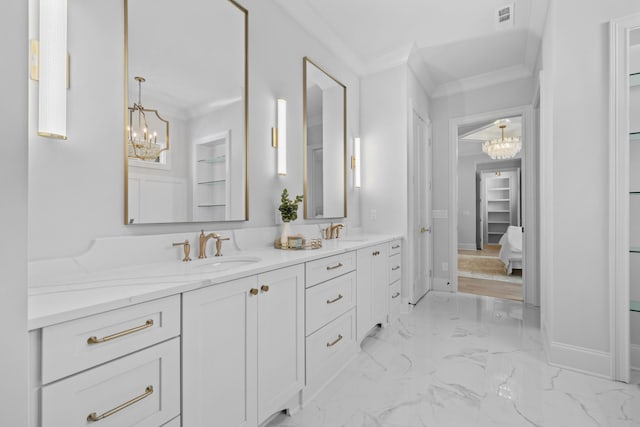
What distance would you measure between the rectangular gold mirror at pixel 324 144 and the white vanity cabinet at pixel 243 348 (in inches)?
47.1

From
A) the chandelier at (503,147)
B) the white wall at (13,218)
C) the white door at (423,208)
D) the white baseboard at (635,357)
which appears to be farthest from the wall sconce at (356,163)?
the chandelier at (503,147)

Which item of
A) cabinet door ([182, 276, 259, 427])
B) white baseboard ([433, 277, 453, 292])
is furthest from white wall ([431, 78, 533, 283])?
cabinet door ([182, 276, 259, 427])

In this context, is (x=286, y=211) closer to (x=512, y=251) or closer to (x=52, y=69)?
(x=52, y=69)

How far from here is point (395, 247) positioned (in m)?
3.04

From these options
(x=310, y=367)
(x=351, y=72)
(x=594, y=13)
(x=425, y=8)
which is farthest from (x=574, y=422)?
(x=351, y=72)

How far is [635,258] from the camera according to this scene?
201 cm

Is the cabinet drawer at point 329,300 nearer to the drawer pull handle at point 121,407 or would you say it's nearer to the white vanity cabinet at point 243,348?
the white vanity cabinet at point 243,348

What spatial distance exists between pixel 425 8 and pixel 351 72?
95cm

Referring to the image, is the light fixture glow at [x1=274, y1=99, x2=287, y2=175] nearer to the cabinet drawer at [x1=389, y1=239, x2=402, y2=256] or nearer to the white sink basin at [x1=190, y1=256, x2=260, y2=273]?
the white sink basin at [x1=190, y1=256, x2=260, y2=273]

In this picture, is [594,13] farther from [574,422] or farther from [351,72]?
[574,422]

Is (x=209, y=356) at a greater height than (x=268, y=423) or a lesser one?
greater

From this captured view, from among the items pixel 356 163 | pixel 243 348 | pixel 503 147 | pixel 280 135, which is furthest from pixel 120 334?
pixel 503 147

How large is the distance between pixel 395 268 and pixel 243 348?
2051 millimetres

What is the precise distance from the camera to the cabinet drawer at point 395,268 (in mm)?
2912
